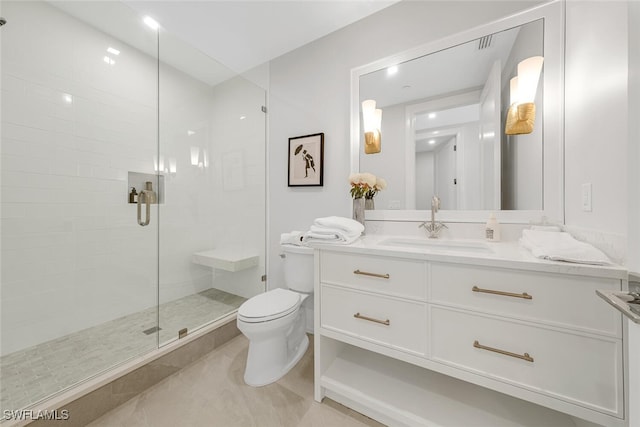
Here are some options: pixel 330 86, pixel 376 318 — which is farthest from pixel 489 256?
pixel 330 86

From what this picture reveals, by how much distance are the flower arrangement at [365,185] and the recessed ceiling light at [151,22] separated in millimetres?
1938

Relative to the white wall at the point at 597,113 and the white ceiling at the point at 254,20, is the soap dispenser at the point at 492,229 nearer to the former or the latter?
the white wall at the point at 597,113

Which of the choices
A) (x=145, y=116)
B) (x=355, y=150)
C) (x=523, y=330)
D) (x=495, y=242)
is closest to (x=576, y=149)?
(x=495, y=242)

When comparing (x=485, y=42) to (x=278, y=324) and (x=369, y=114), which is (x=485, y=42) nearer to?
(x=369, y=114)

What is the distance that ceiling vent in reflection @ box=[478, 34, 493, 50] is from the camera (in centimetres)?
137

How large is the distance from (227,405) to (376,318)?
37.4 inches

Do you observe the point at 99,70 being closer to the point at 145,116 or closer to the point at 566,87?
the point at 145,116

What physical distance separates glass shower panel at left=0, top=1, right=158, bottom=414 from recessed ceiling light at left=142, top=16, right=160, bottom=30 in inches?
1.3

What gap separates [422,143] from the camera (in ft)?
5.17

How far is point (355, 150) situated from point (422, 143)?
0.46 m

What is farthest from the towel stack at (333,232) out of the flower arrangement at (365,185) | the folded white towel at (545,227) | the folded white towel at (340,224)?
the folded white towel at (545,227)

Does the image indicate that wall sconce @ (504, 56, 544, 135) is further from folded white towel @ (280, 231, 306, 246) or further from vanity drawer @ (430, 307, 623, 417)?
folded white towel @ (280, 231, 306, 246)

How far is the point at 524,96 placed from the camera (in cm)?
126

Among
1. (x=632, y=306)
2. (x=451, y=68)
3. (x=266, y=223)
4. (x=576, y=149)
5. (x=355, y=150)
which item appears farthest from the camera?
(x=266, y=223)
